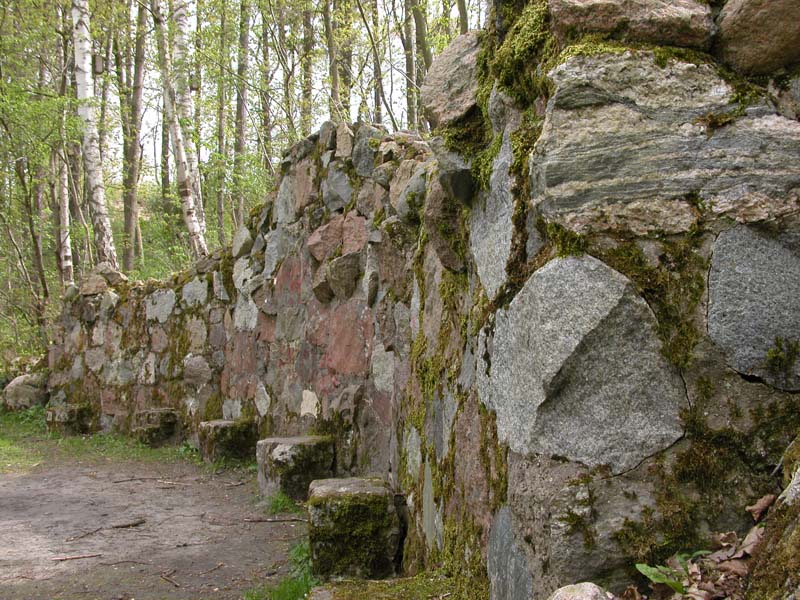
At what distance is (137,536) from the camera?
13.4 ft

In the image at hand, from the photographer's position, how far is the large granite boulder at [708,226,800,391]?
5.19ft

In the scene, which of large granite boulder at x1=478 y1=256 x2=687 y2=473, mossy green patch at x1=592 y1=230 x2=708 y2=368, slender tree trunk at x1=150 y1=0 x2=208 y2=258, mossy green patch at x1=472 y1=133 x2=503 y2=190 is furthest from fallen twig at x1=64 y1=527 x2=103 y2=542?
slender tree trunk at x1=150 y1=0 x2=208 y2=258

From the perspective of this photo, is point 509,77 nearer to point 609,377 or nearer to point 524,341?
point 524,341

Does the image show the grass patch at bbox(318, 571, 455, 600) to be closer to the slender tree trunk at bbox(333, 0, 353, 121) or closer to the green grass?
the green grass

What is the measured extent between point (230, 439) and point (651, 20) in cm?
474

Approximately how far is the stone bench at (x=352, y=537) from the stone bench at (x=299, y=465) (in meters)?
1.29

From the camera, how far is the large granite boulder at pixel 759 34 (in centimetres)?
164

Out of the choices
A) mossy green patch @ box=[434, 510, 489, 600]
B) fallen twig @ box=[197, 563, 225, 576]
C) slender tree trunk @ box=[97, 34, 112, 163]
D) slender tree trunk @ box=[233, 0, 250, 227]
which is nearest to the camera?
mossy green patch @ box=[434, 510, 489, 600]

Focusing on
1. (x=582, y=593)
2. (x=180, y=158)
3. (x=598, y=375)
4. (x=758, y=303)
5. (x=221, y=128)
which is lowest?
(x=582, y=593)

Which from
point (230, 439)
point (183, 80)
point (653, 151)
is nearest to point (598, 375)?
point (653, 151)

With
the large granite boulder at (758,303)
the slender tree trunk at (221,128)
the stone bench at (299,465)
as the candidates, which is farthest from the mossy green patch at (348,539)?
the slender tree trunk at (221,128)

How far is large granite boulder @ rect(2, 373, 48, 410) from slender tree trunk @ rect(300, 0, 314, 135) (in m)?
5.20

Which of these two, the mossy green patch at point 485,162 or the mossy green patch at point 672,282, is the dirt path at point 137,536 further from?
the mossy green patch at point 672,282

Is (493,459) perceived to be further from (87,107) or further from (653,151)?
(87,107)
